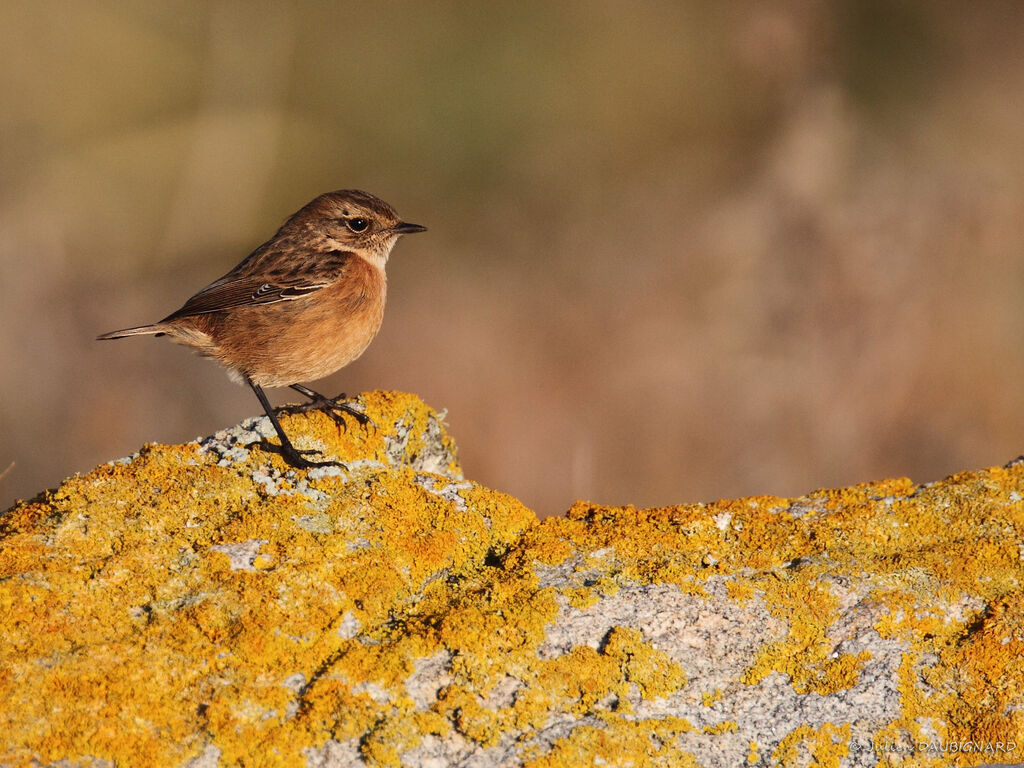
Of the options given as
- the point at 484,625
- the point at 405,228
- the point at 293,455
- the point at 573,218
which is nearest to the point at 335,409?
the point at 293,455

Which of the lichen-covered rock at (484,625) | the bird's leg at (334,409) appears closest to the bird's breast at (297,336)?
the bird's leg at (334,409)

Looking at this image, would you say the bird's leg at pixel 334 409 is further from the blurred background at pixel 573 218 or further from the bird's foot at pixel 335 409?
the blurred background at pixel 573 218

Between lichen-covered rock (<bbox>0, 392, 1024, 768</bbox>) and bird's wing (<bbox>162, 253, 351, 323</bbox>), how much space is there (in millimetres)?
1899

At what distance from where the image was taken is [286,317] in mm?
5523

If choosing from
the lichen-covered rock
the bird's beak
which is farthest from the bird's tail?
the lichen-covered rock

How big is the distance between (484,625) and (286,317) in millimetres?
2997

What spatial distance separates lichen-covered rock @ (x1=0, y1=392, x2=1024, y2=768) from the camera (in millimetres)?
2625

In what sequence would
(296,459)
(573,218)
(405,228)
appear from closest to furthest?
(296,459), (405,228), (573,218)

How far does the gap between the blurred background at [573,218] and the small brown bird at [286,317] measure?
214 centimetres

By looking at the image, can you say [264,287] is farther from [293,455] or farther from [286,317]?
[293,455]

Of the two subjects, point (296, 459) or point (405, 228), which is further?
point (405, 228)

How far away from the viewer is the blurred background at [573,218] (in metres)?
7.75

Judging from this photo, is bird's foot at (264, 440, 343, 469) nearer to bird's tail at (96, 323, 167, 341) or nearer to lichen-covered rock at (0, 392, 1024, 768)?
lichen-covered rock at (0, 392, 1024, 768)

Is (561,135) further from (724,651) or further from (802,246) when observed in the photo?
(724,651)
